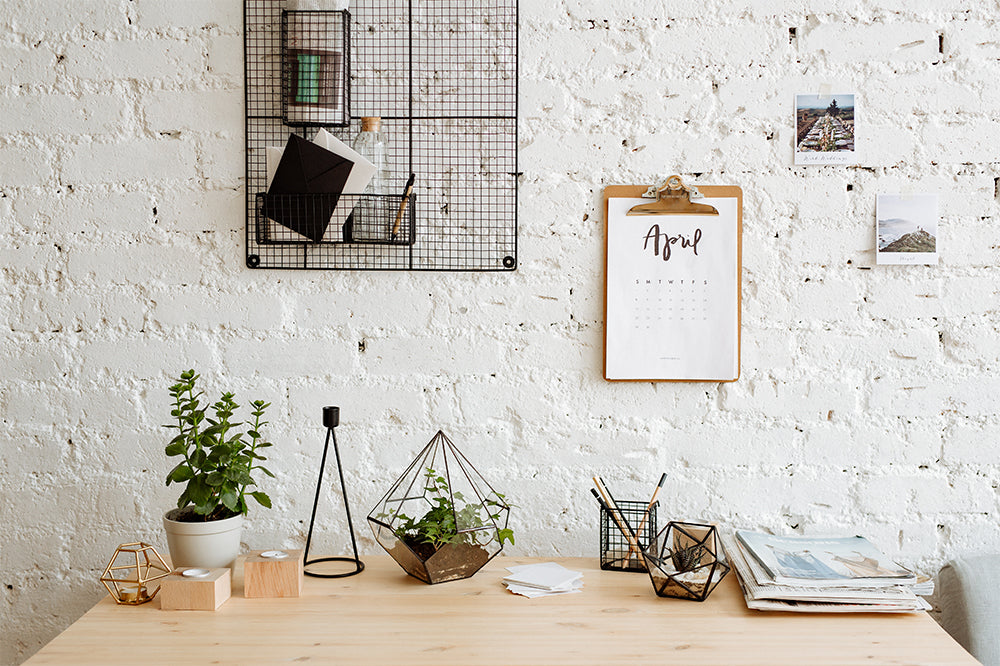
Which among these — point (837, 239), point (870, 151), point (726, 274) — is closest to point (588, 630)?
point (726, 274)

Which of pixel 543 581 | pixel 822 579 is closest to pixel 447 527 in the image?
pixel 543 581

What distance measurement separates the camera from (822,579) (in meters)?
1.26

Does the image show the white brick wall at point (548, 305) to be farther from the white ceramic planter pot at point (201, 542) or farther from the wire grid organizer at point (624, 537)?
the white ceramic planter pot at point (201, 542)

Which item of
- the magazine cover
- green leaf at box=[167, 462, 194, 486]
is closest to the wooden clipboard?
the magazine cover

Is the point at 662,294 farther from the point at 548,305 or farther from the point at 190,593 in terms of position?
the point at 190,593

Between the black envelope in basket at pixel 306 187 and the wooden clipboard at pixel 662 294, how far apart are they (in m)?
0.54

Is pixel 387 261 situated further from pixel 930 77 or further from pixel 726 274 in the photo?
pixel 930 77

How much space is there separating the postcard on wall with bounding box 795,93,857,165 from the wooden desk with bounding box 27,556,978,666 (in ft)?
2.80

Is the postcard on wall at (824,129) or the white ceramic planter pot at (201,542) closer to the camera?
the white ceramic planter pot at (201,542)

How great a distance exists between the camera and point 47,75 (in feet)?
5.21

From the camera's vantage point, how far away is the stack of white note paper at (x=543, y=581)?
1.32m

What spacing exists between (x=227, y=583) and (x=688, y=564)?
77 centimetres

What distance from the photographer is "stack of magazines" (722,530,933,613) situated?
48.6 inches

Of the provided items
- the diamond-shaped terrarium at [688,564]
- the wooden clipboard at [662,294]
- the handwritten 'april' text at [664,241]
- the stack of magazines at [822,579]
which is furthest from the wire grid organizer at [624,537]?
the handwritten 'april' text at [664,241]
